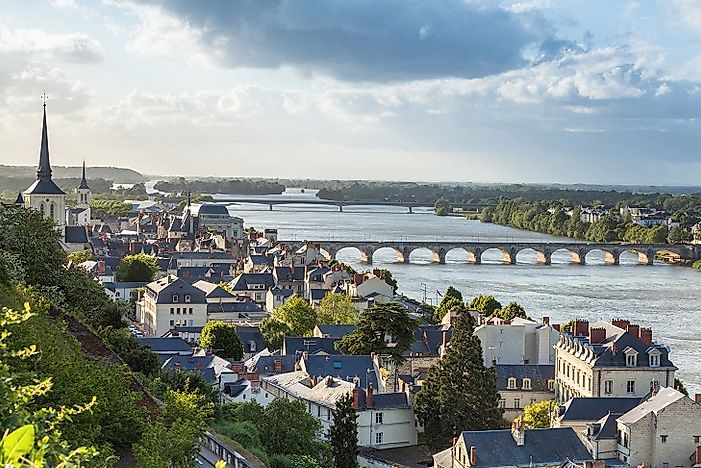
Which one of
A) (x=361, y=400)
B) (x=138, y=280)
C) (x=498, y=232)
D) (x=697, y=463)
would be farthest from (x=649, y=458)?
(x=498, y=232)

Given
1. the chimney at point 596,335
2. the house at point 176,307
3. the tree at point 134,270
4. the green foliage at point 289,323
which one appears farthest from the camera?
the tree at point 134,270

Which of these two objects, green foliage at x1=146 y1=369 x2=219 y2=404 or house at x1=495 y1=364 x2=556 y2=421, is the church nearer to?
house at x1=495 y1=364 x2=556 y2=421

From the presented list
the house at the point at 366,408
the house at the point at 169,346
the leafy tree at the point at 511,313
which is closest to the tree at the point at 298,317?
the house at the point at 169,346

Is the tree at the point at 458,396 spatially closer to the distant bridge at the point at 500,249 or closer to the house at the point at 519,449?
the house at the point at 519,449

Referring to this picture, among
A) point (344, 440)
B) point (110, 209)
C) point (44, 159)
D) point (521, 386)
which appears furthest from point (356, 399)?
point (110, 209)

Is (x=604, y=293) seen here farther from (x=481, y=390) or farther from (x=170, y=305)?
(x=481, y=390)

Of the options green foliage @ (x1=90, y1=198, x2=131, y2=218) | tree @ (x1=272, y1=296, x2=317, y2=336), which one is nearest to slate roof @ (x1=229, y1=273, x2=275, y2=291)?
tree @ (x1=272, y1=296, x2=317, y2=336)
